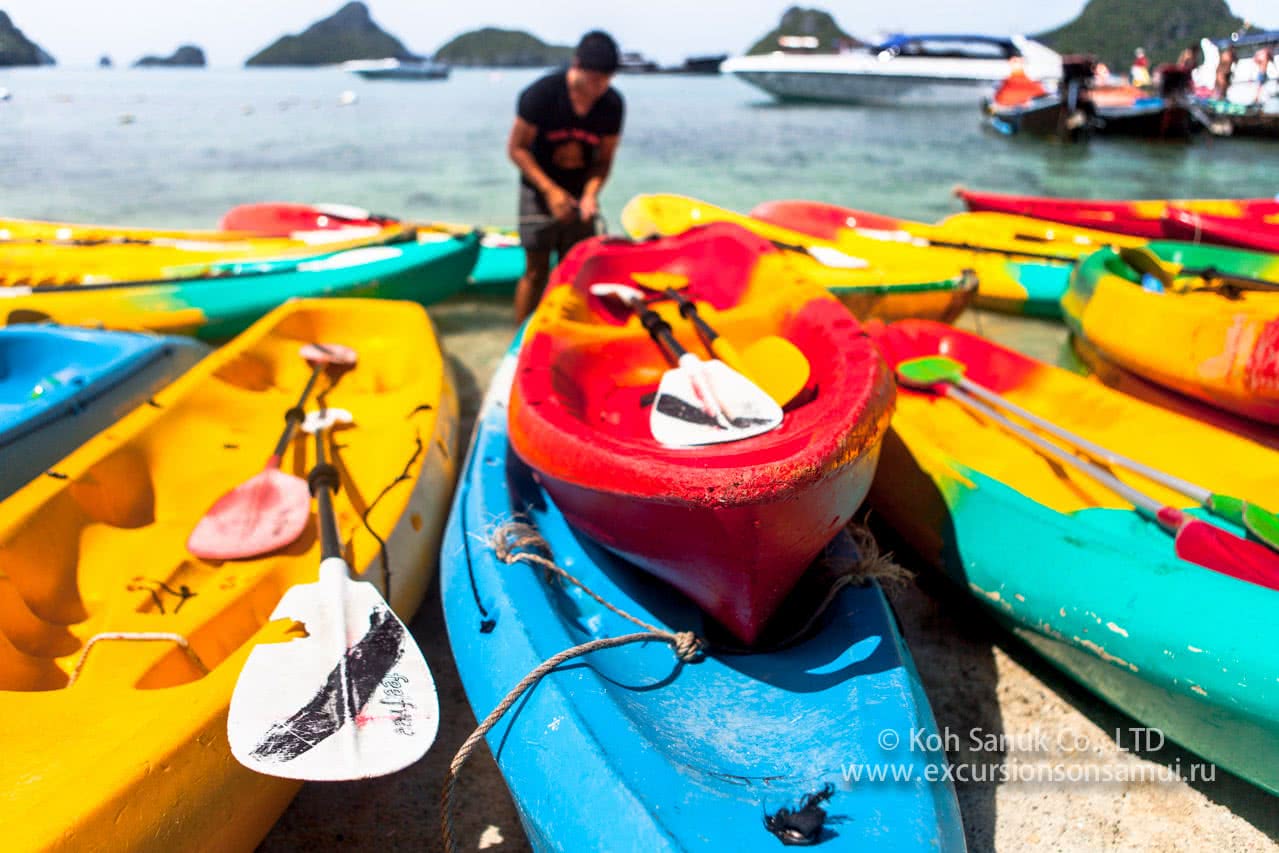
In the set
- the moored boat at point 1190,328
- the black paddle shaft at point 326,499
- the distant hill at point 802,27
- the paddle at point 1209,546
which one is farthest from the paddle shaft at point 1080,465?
the distant hill at point 802,27

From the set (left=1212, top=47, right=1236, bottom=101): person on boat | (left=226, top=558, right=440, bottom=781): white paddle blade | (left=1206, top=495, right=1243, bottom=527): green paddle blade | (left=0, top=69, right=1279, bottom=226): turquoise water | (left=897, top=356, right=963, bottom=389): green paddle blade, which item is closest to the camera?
(left=226, top=558, right=440, bottom=781): white paddle blade

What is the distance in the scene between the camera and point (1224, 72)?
62.1ft

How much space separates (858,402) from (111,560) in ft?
7.36

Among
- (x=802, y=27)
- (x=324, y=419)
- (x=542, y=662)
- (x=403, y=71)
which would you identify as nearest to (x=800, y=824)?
(x=542, y=662)

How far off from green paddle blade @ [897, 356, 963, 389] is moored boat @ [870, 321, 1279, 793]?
7 centimetres

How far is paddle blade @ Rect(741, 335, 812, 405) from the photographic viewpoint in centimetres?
246

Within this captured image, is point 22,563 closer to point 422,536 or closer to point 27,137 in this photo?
point 422,536

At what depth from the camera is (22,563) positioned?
218 cm

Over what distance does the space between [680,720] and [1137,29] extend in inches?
1906

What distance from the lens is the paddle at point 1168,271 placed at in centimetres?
410

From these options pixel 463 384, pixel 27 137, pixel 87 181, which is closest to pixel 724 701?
pixel 463 384

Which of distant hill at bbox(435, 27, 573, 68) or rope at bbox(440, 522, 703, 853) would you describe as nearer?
rope at bbox(440, 522, 703, 853)

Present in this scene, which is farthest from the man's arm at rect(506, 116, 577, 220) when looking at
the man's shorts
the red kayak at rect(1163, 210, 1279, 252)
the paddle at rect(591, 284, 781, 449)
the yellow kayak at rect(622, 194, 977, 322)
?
the red kayak at rect(1163, 210, 1279, 252)

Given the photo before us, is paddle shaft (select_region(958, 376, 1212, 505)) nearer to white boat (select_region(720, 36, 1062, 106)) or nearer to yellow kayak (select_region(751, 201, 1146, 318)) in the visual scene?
yellow kayak (select_region(751, 201, 1146, 318))
